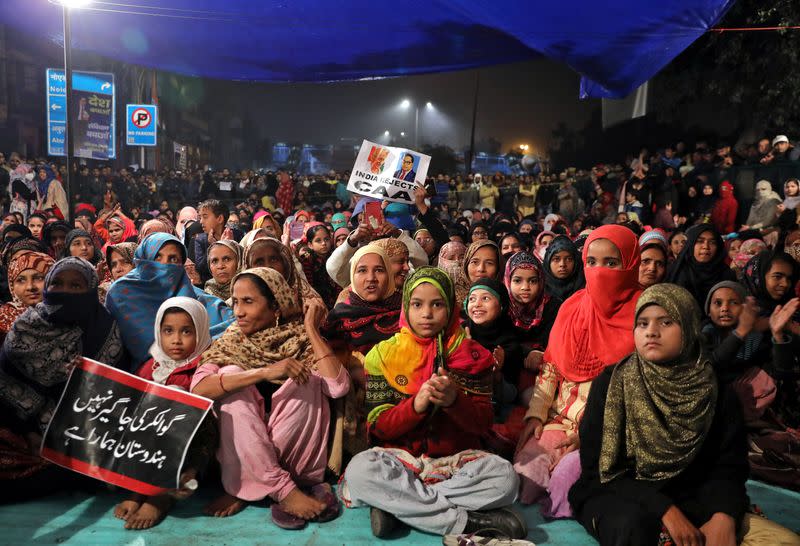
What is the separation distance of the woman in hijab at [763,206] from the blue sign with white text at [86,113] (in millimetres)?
10899

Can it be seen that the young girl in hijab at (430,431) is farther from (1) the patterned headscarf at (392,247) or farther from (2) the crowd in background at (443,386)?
(1) the patterned headscarf at (392,247)

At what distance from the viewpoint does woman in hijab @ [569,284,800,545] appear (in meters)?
2.41

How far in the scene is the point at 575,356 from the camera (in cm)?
333

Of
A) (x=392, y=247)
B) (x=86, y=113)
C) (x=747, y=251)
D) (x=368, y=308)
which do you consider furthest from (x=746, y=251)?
(x=86, y=113)

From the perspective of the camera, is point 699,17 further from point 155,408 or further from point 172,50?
point 172,50

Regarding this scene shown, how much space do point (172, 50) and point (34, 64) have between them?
59.4 ft

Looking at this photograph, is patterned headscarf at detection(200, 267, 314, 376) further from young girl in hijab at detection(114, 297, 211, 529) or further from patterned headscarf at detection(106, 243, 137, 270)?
patterned headscarf at detection(106, 243, 137, 270)

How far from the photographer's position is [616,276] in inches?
136

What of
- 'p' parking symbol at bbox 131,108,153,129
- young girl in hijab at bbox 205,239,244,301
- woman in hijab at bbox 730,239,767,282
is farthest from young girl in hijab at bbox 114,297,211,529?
'p' parking symbol at bbox 131,108,153,129

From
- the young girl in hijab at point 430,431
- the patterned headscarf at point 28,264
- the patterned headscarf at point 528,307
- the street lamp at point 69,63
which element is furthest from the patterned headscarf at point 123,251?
the patterned headscarf at point 528,307

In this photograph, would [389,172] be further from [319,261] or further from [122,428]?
[122,428]

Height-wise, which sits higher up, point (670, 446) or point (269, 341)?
point (269, 341)

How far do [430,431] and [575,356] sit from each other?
0.87m

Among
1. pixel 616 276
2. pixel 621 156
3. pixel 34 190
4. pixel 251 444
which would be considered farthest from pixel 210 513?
pixel 621 156
